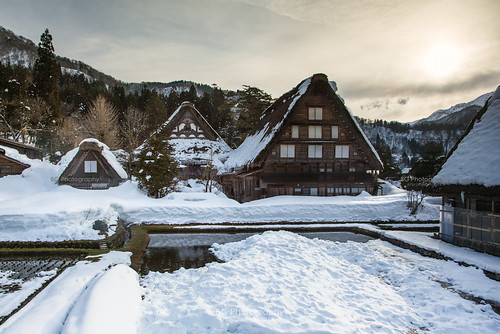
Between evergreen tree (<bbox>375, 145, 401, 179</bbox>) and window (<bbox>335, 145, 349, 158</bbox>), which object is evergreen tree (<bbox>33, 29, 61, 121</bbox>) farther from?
evergreen tree (<bbox>375, 145, 401, 179</bbox>)

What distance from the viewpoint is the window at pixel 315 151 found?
23.1 m

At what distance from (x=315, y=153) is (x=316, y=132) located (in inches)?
68.8

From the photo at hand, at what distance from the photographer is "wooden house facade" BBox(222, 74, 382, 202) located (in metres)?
22.4

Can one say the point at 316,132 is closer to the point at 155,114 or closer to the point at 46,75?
the point at 155,114

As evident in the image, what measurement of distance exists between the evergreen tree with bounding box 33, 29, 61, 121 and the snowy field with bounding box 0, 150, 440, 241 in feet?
71.5

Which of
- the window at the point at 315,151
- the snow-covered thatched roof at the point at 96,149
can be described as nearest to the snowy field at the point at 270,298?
the window at the point at 315,151

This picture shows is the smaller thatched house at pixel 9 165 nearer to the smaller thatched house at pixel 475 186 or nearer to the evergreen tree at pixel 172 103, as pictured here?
the smaller thatched house at pixel 475 186

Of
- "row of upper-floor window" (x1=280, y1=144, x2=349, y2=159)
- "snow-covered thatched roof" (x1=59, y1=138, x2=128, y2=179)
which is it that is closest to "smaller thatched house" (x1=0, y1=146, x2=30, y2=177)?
"snow-covered thatched roof" (x1=59, y1=138, x2=128, y2=179)

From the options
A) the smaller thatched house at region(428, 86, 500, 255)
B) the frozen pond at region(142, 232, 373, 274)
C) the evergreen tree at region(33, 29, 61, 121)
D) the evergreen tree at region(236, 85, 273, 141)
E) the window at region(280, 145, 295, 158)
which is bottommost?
the frozen pond at region(142, 232, 373, 274)

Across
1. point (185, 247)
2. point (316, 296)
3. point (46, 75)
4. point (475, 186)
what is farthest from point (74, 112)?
point (475, 186)

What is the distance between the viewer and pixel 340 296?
6.92m

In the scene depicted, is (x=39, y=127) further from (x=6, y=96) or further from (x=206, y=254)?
(x=206, y=254)

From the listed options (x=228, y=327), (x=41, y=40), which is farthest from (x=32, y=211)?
(x=41, y=40)

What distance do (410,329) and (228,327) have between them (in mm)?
3675
